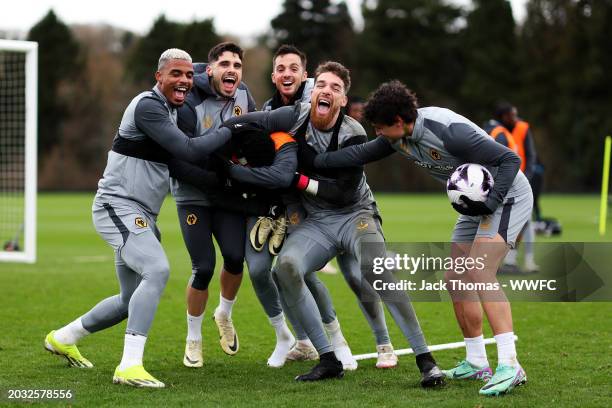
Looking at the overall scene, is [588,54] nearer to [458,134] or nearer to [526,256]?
[526,256]

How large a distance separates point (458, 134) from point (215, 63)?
7.26 feet

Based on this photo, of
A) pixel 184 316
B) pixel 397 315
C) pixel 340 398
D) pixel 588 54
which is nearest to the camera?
pixel 340 398

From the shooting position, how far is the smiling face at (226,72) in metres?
7.51

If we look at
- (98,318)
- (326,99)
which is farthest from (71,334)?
(326,99)

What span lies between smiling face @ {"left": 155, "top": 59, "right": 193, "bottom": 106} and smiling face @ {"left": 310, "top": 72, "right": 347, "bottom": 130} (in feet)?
3.06

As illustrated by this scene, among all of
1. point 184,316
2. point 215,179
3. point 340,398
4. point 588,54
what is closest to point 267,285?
point 215,179

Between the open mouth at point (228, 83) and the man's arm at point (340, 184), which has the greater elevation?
the open mouth at point (228, 83)

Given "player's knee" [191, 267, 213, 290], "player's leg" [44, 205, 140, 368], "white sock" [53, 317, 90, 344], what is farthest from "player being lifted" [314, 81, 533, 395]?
"white sock" [53, 317, 90, 344]

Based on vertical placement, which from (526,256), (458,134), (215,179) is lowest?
(526,256)

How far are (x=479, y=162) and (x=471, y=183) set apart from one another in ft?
0.67

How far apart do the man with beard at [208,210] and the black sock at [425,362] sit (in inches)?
65.4

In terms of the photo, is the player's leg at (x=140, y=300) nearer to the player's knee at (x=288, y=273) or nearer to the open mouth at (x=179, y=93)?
the player's knee at (x=288, y=273)

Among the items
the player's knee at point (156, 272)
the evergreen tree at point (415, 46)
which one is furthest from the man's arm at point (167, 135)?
the evergreen tree at point (415, 46)

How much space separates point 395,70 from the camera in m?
65.2
